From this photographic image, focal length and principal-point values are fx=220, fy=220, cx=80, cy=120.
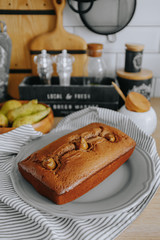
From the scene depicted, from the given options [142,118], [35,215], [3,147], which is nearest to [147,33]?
[142,118]

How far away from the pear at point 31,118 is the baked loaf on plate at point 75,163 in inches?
7.4

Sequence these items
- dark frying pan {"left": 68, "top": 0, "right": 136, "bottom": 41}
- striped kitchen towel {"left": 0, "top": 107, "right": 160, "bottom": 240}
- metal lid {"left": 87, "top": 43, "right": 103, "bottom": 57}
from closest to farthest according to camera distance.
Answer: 1. striped kitchen towel {"left": 0, "top": 107, "right": 160, "bottom": 240}
2. metal lid {"left": 87, "top": 43, "right": 103, "bottom": 57}
3. dark frying pan {"left": 68, "top": 0, "right": 136, "bottom": 41}

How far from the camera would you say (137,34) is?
42.8 inches

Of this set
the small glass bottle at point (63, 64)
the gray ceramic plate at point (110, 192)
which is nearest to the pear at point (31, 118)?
the gray ceramic plate at point (110, 192)

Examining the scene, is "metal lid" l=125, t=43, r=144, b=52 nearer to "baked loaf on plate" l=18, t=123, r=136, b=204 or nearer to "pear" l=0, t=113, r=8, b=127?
"baked loaf on plate" l=18, t=123, r=136, b=204

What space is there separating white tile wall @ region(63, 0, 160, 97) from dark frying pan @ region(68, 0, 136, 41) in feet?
0.12

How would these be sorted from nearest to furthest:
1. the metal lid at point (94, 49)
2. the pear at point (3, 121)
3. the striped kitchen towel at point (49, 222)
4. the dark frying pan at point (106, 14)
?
1. the striped kitchen towel at point (49, 222)
2. the pear at point (3, 121)
3. the metal lid at point (94, 49)
4. the dark frying pan at point (106, 14)

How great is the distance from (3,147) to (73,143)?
0.23 m

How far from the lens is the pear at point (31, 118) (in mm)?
743

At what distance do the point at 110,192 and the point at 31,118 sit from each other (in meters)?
0.38

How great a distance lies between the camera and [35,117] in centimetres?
77

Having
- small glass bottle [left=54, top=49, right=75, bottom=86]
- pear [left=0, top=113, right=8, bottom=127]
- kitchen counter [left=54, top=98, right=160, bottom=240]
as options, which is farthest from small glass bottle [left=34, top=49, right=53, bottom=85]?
kitchen counter [left=54, top=98, right=160, bottom=240]

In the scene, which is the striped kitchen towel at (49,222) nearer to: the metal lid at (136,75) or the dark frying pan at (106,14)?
the metal lid at (136,75)

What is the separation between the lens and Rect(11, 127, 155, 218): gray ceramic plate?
18.3 inches
